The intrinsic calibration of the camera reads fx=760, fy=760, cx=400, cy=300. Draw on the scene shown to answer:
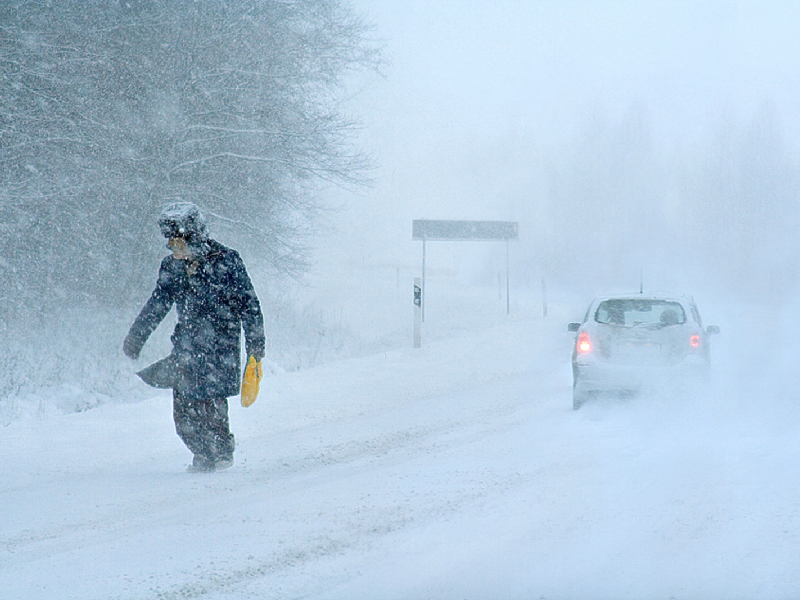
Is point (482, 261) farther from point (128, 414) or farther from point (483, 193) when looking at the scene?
point (128, 414)

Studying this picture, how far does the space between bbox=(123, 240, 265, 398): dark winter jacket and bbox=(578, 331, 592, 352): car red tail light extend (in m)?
4.55

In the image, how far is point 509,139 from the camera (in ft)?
230

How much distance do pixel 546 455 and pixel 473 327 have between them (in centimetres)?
→ 1655

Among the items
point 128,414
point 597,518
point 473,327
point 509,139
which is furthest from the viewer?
point 509,139

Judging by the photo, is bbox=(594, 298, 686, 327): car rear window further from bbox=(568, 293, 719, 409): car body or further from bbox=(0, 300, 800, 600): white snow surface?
bbox=(0, 300, 800, 600): white snow surface

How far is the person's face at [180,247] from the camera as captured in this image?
17.9 feet

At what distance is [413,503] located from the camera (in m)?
4.82

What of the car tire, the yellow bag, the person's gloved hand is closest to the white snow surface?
the car tire

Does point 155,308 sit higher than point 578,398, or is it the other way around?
point 155,308

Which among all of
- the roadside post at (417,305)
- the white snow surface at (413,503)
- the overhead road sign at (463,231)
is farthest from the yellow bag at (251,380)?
the overhead road sign at (463,231)

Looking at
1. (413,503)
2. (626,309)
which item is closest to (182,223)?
(413,503)

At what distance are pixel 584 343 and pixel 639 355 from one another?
2.09 feet

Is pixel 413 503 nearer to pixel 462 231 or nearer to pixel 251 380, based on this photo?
pixel 251 380

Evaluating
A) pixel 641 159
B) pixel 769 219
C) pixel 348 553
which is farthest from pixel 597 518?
pixel 641 159
